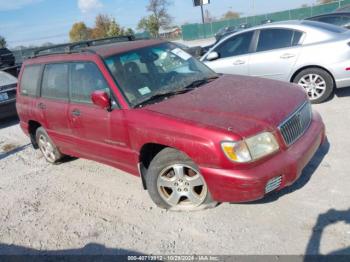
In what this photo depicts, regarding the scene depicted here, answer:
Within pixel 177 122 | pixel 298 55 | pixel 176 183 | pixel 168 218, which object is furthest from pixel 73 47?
pixel 298 55

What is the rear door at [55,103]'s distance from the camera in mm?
4570

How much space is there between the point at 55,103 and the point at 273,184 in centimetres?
320

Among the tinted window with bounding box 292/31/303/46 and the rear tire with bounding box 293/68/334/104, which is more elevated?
the tinted window with bounding box 292/31/303/46

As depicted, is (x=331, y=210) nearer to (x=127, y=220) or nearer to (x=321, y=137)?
(x=321, y=137)

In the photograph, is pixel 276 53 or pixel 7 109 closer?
pixel 276 53

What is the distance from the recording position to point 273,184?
3.02 metres

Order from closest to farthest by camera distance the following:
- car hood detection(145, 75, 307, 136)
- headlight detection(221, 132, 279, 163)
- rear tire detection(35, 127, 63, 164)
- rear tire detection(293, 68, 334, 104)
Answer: headlight detection(221, 132, 279, 163)
car hood detection(145, 75, 307, 136)
rear tire detection(35, 127, 63, 164)
rear tire detection(293, 68, 334, 104)

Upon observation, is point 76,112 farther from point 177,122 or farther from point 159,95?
point 177,122

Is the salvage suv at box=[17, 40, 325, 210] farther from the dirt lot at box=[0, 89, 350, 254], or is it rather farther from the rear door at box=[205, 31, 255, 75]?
the rear door at box=[205, 31, 255, 75]

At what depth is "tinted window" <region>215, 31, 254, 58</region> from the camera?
6.75m

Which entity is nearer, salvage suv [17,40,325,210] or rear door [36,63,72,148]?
salvage suv [17,40,325,210]

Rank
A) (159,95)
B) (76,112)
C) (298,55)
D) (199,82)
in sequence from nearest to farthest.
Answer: (159,95) → (199,82) → (76,112) → (298,55)

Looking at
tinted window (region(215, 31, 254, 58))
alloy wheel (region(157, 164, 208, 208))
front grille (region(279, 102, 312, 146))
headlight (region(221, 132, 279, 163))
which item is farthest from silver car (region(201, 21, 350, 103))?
alloy wheel (region(157, 164, 208, 208))

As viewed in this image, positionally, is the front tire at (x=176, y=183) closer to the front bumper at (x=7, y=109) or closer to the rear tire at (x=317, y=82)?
the rear tire at (x=317, y=82)
